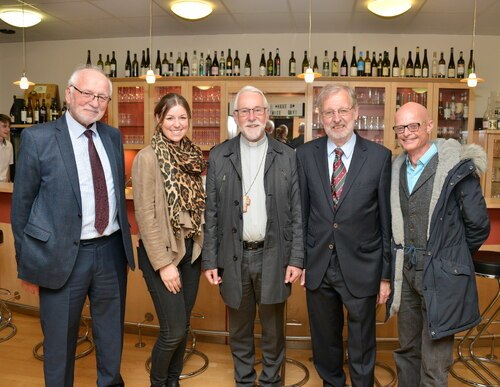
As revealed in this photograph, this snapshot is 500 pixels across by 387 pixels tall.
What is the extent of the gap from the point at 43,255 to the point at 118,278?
1.19 ft

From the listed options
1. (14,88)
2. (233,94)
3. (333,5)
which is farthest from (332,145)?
(14,88)

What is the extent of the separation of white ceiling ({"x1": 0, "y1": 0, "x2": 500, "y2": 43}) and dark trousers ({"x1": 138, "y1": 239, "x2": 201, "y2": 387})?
3457mm

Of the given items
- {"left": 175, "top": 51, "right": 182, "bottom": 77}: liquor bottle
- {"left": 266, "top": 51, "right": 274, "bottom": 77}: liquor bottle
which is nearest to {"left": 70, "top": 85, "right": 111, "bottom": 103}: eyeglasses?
{"left": 175, "top": 51, "right": 182, "bottom": 77}: liquor bottle

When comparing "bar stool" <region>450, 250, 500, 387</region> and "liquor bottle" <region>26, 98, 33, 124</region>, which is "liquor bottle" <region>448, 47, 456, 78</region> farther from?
"liquor bottle" <region>26, 98, 33, 124</region>

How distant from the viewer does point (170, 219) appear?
2041mm

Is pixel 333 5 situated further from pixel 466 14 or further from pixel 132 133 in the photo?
pixel 132 133

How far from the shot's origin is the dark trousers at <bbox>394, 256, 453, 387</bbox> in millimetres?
1961

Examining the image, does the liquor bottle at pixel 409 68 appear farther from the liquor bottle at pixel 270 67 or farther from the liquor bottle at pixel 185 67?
the liquor bottle at pixel 185 67

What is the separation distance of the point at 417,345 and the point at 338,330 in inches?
14.9

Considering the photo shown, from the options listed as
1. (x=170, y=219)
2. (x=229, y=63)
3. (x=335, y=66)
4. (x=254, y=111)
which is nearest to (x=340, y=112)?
(x=254, y=111)

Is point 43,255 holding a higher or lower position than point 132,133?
lower

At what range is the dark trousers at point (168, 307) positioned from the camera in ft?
6.89

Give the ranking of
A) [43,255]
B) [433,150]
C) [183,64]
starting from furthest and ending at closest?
[183,64] → [433,150] → [43,255]

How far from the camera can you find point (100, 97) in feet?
6.28
